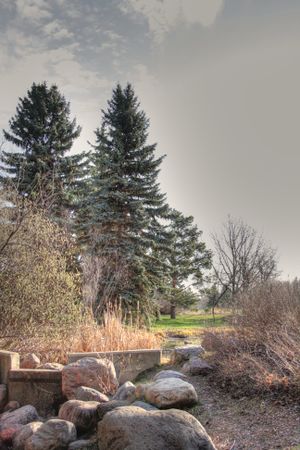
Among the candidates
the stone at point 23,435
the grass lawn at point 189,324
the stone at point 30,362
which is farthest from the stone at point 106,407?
the grass lawn at point 189,324

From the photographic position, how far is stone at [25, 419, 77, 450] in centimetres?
422

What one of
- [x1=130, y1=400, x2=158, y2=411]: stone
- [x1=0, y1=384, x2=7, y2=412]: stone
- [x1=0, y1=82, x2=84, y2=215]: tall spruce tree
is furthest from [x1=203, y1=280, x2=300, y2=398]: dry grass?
[x1=0, y1=82, x2=84, y2=215]: tall spruce tree

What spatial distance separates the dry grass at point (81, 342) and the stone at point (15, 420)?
166cm

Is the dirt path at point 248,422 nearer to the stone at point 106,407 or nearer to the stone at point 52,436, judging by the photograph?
the stone at point 106,407

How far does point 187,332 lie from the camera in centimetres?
1272

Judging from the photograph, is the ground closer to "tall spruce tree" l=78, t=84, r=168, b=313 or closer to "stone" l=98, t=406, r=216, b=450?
"stone" l=98, t=406, r=216, b=450

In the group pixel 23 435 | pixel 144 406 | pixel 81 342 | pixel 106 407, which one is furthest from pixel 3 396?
pixel 144 406

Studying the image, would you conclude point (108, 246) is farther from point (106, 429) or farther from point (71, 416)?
point (106, 429)

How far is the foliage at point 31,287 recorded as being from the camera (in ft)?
22.6

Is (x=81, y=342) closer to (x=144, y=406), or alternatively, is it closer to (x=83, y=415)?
(x=83, y=415)

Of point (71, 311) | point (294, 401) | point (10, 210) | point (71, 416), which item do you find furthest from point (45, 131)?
point (294, 401)

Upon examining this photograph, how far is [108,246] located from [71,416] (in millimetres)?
10127

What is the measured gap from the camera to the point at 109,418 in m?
3.63

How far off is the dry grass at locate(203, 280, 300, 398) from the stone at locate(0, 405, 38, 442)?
258 cm
